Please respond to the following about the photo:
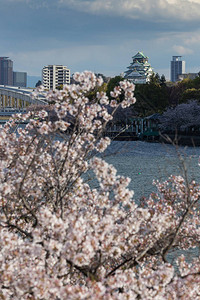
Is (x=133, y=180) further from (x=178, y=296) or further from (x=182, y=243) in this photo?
(x=178, y=296)

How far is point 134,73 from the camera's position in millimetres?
134250

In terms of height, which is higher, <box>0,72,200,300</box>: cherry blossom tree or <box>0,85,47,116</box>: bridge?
<box>0,85,47,116</box>: bridge

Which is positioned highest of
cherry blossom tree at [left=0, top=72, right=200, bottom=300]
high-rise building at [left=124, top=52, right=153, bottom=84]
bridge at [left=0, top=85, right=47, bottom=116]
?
high-rise building at [left=124, top=52, right=153, bottom=84]

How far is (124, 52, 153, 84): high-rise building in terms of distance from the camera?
133125 millimetres

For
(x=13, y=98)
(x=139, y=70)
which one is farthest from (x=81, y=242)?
(x=139, y=70)

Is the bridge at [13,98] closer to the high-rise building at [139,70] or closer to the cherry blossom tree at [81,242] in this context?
the high-rise building at [139,70]

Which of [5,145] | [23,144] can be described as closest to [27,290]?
[5,145]

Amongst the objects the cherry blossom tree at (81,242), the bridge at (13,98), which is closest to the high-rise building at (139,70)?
the bridge at (13,98)

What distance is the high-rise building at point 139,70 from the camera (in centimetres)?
13312

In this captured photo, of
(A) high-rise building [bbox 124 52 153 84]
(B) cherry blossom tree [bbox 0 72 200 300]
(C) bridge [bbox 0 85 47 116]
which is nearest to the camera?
(B) cherry blossom tree [bbox 0 72 200 300]

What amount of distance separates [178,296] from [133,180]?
82.6 ft

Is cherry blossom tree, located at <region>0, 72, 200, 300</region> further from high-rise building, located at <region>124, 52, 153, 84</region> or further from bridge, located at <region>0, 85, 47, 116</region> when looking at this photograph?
high-rise building, located at <region>124, 52, 153, 84</region>

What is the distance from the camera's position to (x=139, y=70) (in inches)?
5468

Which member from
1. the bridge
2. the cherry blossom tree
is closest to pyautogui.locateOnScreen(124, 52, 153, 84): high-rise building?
the bridge
